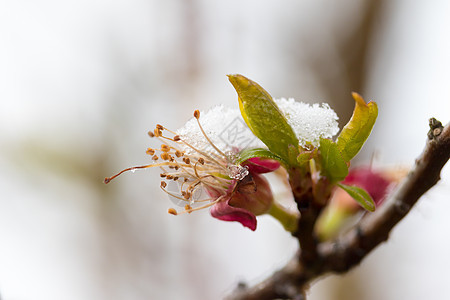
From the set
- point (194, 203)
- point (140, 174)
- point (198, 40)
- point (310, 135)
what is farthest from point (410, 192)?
point (198, 40)

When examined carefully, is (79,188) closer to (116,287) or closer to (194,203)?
(116,287)

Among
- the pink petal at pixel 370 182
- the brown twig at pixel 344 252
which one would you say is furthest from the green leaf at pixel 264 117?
the pink petal at pixel 370 182

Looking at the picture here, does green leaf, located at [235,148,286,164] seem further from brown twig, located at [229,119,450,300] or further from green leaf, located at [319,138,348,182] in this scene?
brown twig, located at [229,119,450,300]

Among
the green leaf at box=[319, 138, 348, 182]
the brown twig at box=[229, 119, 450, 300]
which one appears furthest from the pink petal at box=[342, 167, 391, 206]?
the green leaf at box=[319, 138, 348, 182]

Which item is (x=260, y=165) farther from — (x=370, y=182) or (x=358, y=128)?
(x=370, y=182)

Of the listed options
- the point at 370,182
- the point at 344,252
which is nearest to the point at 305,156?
the point at 344,252

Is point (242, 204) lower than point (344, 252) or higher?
higher

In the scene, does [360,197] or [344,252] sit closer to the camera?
[360,197]
